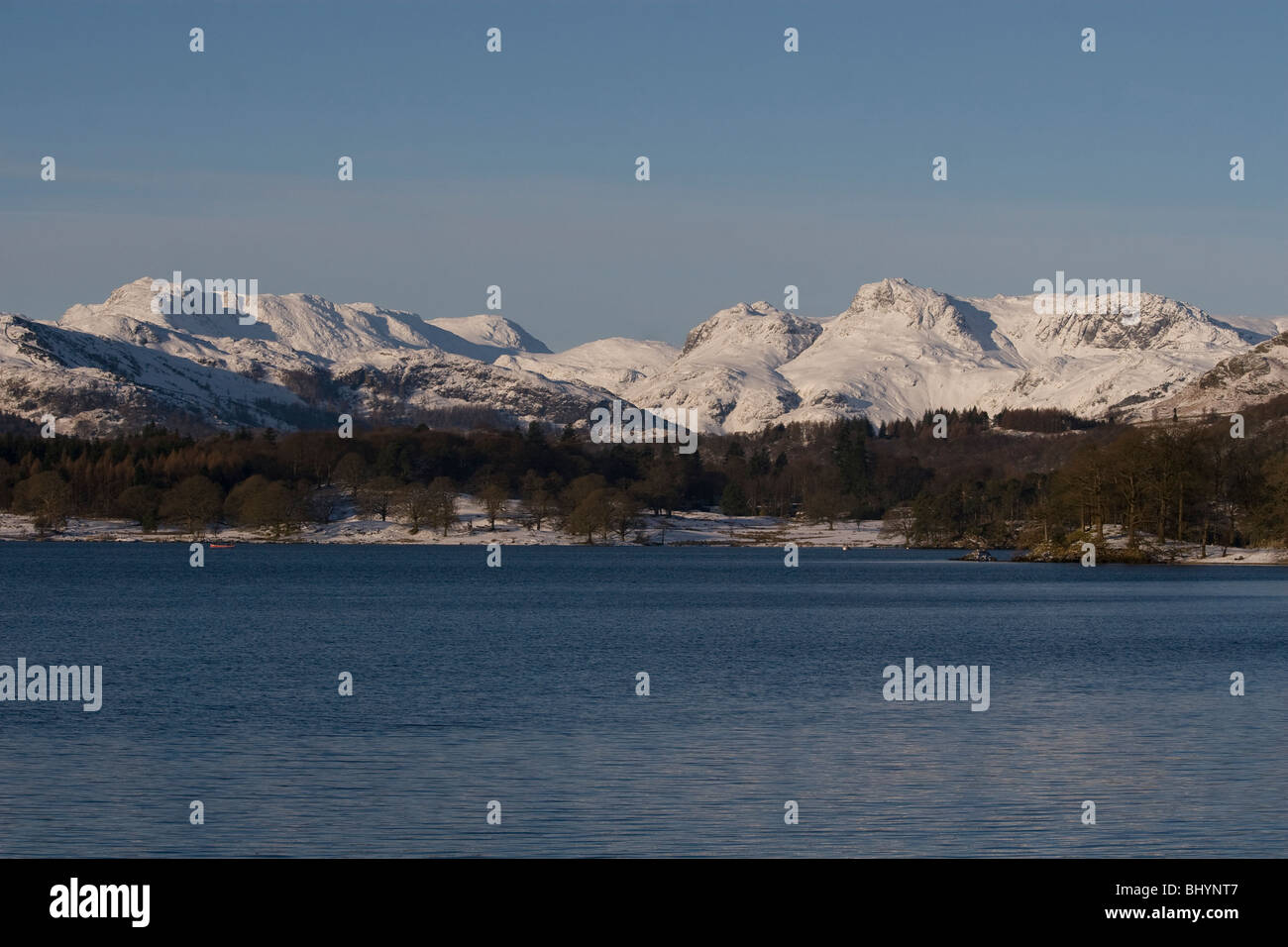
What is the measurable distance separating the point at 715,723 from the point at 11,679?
29.5 meters

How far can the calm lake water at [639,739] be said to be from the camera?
102 ft

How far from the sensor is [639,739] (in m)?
44.1

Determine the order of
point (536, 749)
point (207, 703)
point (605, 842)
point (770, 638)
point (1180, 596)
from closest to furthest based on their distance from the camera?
point (605, 842), point (536, 749), point (207, 703), point (770, 638), point (1180, 596)

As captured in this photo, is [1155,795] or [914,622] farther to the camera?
→ [914,622]

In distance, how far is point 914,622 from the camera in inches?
3910

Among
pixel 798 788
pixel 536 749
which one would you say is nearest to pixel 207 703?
pixel 536 749

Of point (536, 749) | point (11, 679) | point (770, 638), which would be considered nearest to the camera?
point (536, 749)

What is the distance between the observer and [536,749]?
4203cm

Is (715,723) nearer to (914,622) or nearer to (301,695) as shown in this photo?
(301,695)

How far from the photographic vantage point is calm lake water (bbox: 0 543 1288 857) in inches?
1220
